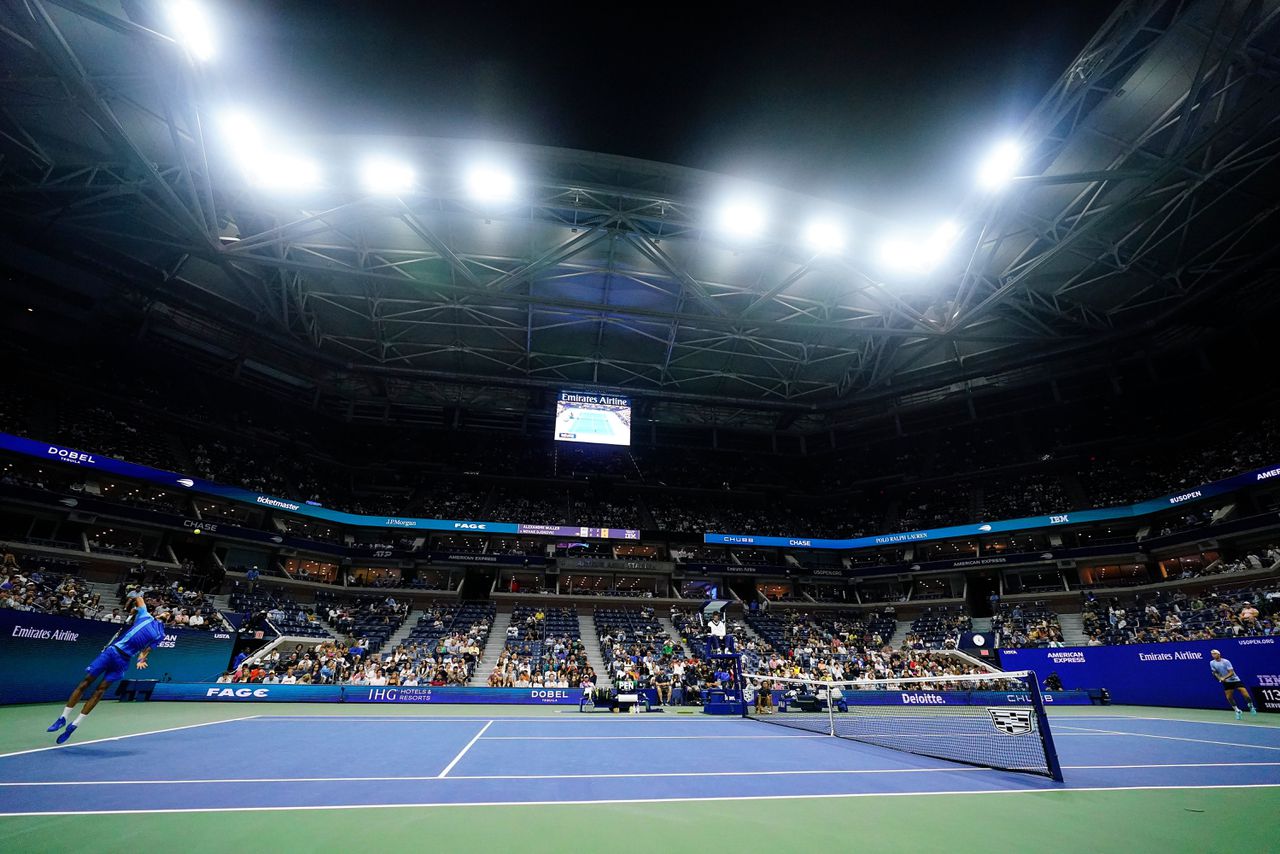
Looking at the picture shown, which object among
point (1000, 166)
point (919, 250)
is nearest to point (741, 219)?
point (919, 250)

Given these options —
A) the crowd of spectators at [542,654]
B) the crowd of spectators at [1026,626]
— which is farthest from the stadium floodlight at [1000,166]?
the crowd of spectators at [542,654]

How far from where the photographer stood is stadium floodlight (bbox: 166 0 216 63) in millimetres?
13258

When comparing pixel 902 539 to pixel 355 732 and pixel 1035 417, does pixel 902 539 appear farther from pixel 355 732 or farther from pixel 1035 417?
pixel 355 732

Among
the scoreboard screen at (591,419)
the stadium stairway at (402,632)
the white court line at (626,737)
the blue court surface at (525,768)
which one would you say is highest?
the scoreboard screen at (591,419)

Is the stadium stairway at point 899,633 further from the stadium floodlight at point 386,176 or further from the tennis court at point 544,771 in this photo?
the stadium floodlight at point 386,176

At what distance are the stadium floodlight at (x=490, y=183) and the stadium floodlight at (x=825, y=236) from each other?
10.6 meters

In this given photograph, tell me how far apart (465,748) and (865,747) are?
6.78 meters

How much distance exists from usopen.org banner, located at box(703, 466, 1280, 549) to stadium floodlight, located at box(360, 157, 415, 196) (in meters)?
29.1

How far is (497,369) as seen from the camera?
120ft

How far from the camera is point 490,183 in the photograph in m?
18.2

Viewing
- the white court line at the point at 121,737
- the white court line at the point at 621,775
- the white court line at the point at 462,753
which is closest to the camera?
the white court line at the point at 621,775

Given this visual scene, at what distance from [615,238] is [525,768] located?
1999cm

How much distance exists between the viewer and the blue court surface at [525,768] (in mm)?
5121

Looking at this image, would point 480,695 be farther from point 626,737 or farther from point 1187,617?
point 1187,617
